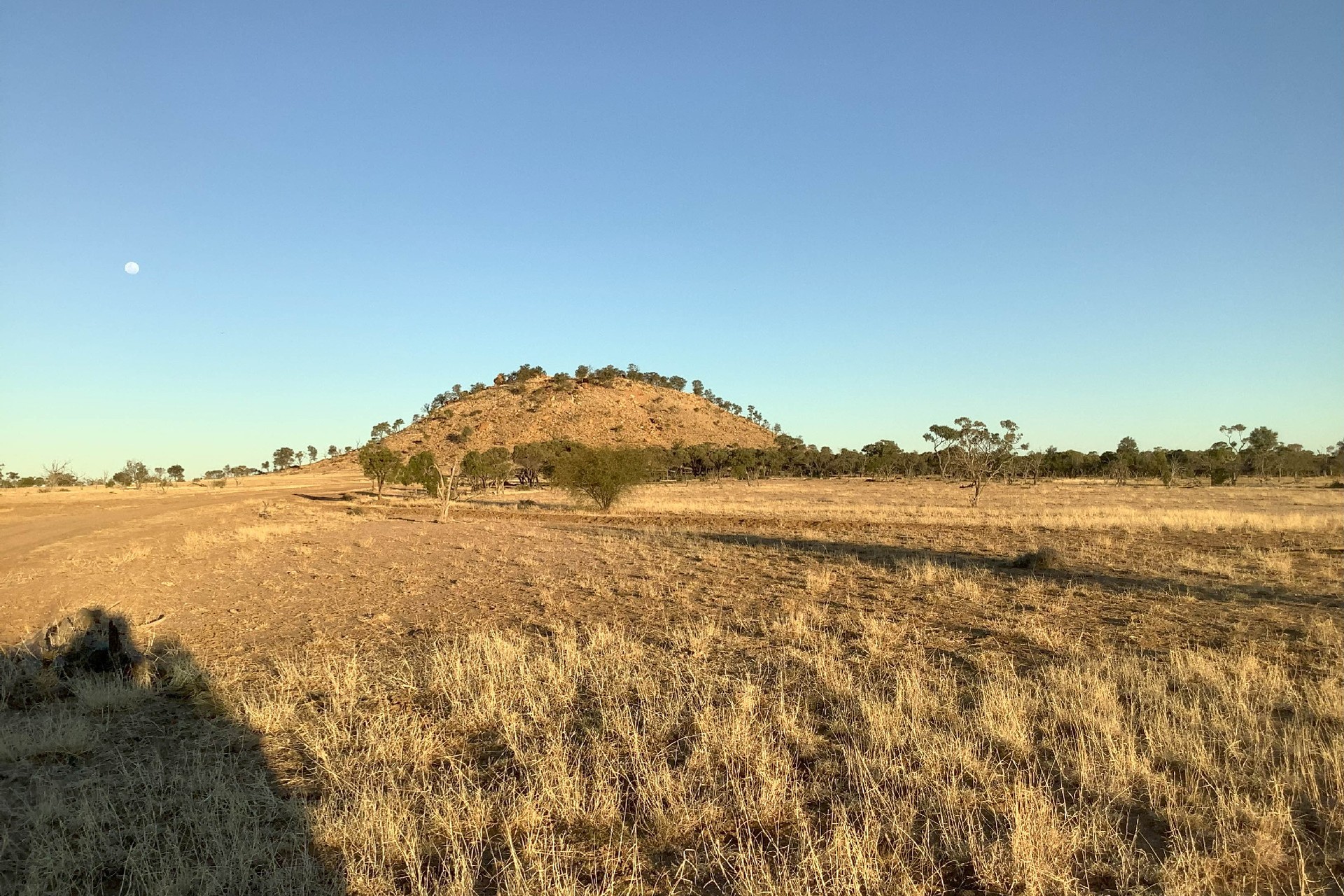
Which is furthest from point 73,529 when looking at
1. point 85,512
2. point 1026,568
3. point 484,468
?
point 484,468

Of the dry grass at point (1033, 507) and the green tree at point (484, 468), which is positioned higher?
the green tree at point (484, 468)

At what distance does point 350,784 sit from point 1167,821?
591cm

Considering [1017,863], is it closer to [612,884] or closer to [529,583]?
[612,884]

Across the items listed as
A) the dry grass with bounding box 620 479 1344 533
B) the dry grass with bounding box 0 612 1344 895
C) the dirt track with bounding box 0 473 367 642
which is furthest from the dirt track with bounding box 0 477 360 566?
the dry grass with bounding box 620 479 1344 533

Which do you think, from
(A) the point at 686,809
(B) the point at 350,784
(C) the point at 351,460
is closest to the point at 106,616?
(B) the point at 350,784

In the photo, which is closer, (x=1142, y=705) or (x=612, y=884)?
(x=612, y=884)

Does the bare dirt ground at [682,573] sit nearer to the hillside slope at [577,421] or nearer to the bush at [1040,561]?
the bush at [1040,561]

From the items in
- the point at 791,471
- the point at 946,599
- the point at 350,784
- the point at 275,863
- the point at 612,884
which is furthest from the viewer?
the point at 791,471

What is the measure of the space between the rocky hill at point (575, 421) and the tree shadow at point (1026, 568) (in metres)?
85.1

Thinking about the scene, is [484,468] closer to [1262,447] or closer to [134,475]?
[134,475]

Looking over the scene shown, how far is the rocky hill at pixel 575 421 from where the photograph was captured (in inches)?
4717

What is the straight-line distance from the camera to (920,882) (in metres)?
4.26

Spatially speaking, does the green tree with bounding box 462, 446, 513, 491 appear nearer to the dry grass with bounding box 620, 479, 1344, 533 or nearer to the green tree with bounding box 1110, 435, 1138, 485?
the dry grass with bounding box 620, 479, 1344, 533

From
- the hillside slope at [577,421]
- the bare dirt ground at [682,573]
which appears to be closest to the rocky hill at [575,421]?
the hillside slope at [577,421]
